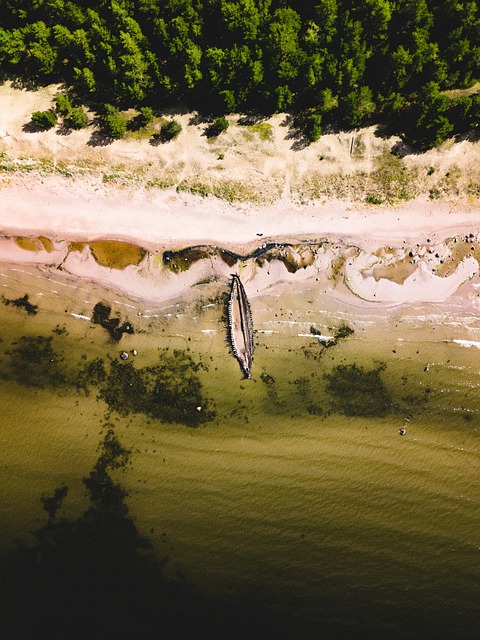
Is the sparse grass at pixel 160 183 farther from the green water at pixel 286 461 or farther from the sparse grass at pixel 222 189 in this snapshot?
the green water at pixel 286 461

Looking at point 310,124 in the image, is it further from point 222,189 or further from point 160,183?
point 160,183

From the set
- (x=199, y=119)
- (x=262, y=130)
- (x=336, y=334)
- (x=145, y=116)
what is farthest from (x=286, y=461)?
(x=145, y=116)

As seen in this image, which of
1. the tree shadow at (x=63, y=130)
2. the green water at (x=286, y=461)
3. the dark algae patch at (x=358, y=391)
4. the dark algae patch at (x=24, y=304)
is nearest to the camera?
the green water at (x=286, y=461)

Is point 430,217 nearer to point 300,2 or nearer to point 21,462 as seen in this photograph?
point 300,2

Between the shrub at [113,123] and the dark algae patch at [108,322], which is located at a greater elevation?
the shrub at [113,123]

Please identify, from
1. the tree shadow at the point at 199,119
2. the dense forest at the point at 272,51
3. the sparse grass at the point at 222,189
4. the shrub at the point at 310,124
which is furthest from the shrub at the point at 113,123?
the shrub at the point at 310,124

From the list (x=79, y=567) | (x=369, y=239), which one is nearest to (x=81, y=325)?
(x=79, y=567)

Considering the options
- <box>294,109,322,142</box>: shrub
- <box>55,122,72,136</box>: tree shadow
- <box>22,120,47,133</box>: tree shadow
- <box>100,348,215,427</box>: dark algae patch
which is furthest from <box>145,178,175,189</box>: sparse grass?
<box>100,348,215,427</box>: dark algae patch
